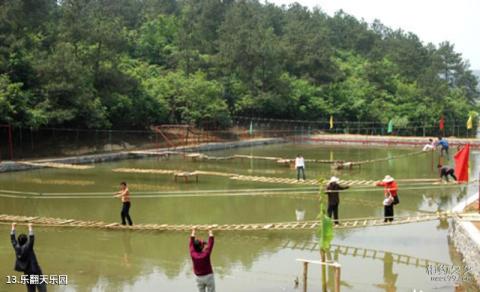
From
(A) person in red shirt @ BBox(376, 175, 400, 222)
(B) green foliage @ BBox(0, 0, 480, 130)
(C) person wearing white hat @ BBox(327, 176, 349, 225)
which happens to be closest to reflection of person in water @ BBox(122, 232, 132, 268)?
(C) person wearing white hat @ BBox(327, 176, 349, 225)

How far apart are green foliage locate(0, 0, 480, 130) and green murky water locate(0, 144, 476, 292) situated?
9486 mm

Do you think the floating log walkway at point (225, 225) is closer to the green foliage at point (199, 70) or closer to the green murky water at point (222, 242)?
the green murky water at point (222, 242)

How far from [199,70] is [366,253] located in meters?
40.8

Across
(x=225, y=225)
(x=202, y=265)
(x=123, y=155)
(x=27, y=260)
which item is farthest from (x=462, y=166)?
(x=123, y=155)

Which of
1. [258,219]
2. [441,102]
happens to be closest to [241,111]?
[441,102]

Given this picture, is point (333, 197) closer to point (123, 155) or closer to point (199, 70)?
point (123, 155)

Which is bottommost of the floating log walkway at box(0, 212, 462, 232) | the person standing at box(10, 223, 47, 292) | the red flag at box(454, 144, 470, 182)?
the floating log walkway at box(0, 212, 462, 232)

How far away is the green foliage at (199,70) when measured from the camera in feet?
105

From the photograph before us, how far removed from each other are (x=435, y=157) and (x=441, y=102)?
27.6 m

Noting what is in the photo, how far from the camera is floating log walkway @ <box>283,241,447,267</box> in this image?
1201cm

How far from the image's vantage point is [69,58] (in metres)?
32.1

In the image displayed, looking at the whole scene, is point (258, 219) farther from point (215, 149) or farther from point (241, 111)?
point (241, 111)

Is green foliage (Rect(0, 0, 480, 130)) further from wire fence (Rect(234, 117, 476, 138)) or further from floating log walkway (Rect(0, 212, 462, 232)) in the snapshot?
floating log walkway (Rect(0, 212, 462, 232))

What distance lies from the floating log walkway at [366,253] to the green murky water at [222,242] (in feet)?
0.14
